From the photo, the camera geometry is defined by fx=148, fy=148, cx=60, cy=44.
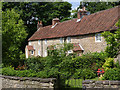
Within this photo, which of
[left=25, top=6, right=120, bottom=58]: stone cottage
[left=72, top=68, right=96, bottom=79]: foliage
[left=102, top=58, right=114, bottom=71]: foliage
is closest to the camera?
[left=72, top=68, right=96, bottom=79]: foliage

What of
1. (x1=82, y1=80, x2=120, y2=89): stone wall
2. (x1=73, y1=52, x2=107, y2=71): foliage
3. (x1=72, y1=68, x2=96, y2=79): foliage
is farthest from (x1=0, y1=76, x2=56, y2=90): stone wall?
(x1=73, y1=52, x2=107, y2=71): foliage

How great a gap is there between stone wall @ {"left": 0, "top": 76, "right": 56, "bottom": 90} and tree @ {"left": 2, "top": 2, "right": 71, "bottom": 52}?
2670 cm

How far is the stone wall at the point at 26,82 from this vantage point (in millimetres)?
8140

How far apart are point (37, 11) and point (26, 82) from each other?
30.8 metres

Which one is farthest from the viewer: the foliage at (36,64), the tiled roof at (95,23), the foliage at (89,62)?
the tiled roof at (95,23)

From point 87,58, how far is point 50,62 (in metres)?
4.26

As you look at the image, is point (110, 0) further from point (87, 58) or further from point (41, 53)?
point (87, 58)

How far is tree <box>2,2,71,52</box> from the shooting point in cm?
3503

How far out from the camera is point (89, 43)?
20.5 m

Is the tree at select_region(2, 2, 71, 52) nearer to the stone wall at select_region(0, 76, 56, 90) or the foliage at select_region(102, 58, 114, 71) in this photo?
the foliage at select_region(102, 58, 114, 71)

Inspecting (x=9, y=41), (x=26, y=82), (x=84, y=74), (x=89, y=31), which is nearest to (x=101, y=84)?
(x=26, y=82)

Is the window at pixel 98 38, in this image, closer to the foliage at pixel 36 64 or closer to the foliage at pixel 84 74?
the foliage at pixel 84 74

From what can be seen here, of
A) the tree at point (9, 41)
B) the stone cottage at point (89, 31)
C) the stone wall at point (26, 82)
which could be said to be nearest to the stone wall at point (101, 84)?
the stone wall at point (26, 82)

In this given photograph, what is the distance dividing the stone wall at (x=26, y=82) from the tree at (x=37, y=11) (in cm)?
2670
